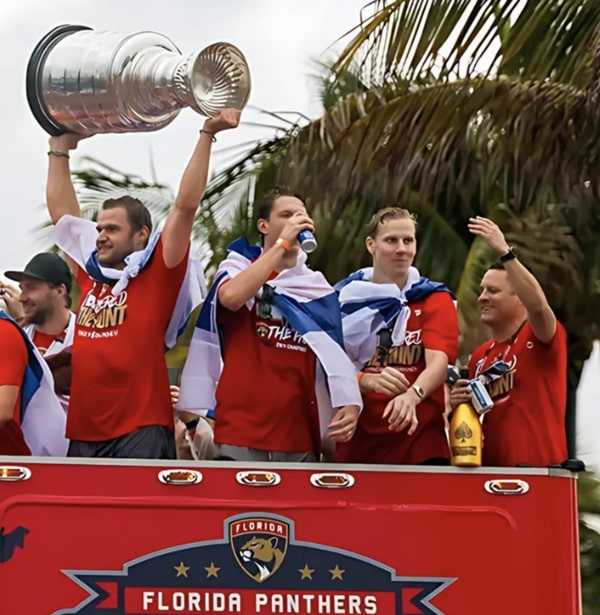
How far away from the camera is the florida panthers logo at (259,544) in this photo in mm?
5414

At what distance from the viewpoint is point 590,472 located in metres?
12.9

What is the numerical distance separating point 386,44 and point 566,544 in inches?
173

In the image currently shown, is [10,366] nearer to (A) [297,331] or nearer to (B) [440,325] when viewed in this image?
(A) [297,331]

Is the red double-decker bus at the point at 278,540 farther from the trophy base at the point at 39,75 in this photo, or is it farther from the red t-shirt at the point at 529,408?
the trophy base at the point at 39,75

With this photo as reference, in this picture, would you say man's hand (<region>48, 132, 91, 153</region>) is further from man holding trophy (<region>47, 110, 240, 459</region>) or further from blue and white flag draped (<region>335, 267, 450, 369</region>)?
blue and white flag draped (<region>335, 267, 450, 369</region>)

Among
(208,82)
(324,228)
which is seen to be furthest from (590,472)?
(208,82)

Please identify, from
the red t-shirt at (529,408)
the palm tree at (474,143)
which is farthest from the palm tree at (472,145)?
the red t-shirt at (529,408)

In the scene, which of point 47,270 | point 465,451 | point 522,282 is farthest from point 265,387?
point 47,270

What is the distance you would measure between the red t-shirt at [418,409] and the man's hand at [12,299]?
1650 mm

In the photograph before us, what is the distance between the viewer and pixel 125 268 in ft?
19.4

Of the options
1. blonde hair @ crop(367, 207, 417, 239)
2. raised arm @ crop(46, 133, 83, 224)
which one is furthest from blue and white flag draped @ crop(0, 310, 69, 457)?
blonde hair @ crop(367, 207, 417, 239)

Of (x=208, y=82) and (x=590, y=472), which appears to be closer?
(x=208, y=82)

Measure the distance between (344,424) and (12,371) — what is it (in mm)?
1227

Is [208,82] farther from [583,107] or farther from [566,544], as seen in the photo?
[583,107]
